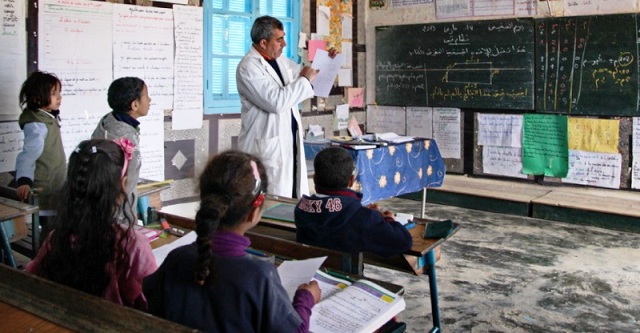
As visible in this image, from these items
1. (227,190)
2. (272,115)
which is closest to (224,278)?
(227,190)

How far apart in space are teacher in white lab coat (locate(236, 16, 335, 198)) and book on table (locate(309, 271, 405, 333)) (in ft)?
6.33

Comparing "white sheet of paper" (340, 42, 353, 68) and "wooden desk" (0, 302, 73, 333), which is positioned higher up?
"white sheet of paper" (340, 42, 353, 68)

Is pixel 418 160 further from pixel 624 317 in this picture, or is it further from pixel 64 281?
pixel 64 281

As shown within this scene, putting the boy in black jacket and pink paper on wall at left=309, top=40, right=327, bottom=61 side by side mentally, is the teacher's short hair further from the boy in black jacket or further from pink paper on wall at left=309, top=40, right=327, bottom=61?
pink paper on wall at left=309, top=40, right=327, bottom=61

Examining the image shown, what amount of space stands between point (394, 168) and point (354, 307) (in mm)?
3295

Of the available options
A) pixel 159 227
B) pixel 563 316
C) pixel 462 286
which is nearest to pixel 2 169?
pixel 159 227

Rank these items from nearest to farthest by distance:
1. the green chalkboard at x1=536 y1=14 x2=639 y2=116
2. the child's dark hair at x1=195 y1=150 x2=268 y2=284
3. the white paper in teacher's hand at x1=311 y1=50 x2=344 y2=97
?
the child's dark hair at x1=195 y1=150 x2=268 y2=284
the white paper in teacher's hand at x1=311 y1=50 x2=344 y2=97
the green chalkboard at x1=536 y1=14 x2=639 y2=116

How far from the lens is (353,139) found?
4770 millimetres

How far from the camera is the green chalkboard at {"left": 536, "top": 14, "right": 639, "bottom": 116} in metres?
5.11

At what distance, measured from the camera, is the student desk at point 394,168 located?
4.45m

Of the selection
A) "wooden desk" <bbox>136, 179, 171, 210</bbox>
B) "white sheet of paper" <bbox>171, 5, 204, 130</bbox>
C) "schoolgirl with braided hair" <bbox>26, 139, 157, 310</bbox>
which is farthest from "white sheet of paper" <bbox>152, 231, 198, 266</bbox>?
"white sheet of paper" <bbox>171, 5, 204, 130</bbox>

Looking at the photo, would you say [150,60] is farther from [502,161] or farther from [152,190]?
[502,161]

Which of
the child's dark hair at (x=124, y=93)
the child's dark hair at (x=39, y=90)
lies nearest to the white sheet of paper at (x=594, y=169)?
the child's dark hair at (x=124, y=93)

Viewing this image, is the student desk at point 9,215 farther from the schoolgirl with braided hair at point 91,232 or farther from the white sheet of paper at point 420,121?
the white sheet of paper at point 420,121
